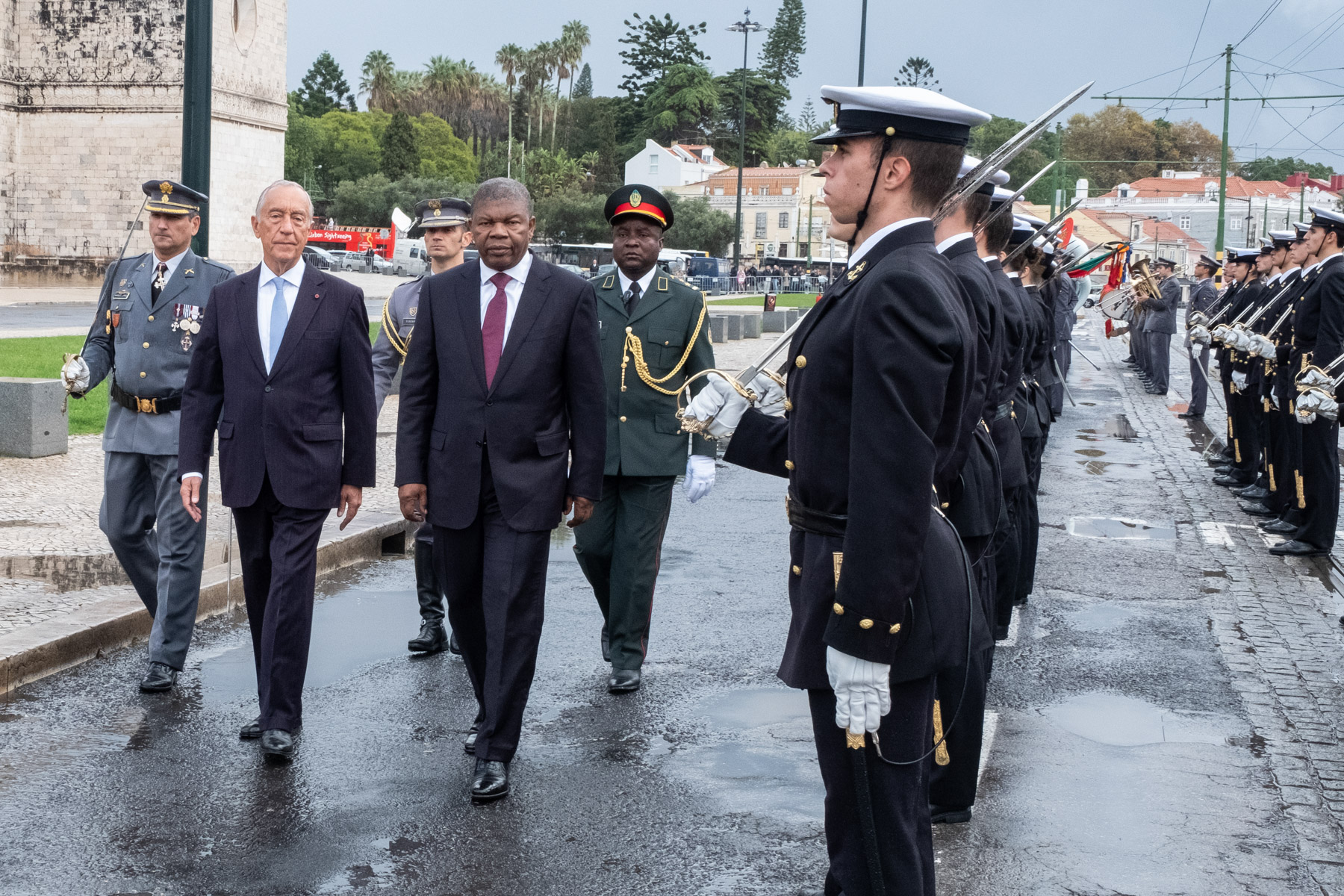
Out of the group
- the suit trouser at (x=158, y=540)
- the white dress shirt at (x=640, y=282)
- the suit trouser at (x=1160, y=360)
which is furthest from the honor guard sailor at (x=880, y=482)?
the suit trouser at (x=1160, y=360)

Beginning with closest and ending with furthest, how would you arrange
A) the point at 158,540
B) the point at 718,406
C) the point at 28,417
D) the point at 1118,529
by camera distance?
the point at 718,406 → the point at 158,540 → the point at 1118,529 → the point at 28,417

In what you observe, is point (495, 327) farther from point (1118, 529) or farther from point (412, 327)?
point (1118, 529)

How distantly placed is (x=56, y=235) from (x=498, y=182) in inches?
1680

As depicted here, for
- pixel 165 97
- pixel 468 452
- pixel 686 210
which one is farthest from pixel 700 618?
Answer: pixel 686 210

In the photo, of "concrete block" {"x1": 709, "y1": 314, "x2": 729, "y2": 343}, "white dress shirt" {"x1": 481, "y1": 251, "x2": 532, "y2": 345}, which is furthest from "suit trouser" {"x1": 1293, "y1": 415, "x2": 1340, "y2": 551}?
"concrete block" {"x1": 709, "y1": 314, "x2": 729, "y2": 343}

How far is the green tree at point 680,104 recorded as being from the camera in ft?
396

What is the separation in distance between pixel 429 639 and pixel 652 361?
63.0 inches

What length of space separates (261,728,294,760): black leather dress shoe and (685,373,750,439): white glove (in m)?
2.34

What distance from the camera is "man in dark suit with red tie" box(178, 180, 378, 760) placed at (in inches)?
198

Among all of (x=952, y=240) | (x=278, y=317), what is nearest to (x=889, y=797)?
(x=952, y=240)

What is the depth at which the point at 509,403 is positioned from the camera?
4766 mm

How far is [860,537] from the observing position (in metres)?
2.81

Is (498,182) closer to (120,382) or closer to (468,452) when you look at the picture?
(468,452)

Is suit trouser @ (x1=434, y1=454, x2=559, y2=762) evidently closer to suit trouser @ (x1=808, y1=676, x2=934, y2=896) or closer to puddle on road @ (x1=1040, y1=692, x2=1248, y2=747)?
suit trouser @ (x1=808, y1=676, x2=934, y2=896)
